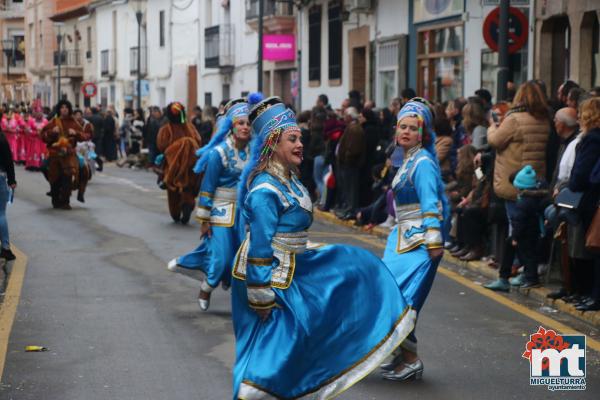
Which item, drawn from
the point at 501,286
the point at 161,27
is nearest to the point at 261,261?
the point at 501,286

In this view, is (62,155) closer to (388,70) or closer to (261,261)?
(388,70)

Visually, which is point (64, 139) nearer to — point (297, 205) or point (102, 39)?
point (297, 205)

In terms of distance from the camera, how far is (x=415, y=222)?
7.95 m

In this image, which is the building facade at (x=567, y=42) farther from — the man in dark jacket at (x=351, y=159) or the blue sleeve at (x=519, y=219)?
the blue sleeve at (x=519, y=219)

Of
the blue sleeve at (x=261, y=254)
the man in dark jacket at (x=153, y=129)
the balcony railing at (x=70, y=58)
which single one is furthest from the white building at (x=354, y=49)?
the balcony railing at (x=70, y=58)

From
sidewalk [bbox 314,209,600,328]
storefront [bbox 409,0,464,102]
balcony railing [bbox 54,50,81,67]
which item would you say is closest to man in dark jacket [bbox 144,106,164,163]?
storefront [bbox 409,0,464,102]

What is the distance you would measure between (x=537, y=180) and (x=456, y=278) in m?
1.56

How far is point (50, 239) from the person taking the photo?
1620 cm

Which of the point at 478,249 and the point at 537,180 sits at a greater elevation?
the point at 537,180

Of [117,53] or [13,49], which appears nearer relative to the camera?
[117,53]

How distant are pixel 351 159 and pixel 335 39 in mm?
12906

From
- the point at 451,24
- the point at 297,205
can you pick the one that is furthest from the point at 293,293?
the point at 451,24

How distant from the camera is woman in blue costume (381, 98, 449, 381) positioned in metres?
7.80

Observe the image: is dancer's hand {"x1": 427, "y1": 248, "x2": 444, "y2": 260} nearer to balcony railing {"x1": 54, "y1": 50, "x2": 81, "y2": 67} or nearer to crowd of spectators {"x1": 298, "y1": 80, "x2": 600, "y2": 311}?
crowd of spectators {"x1": 298, "y1": 80, "x2": 600, "y2": 311}
